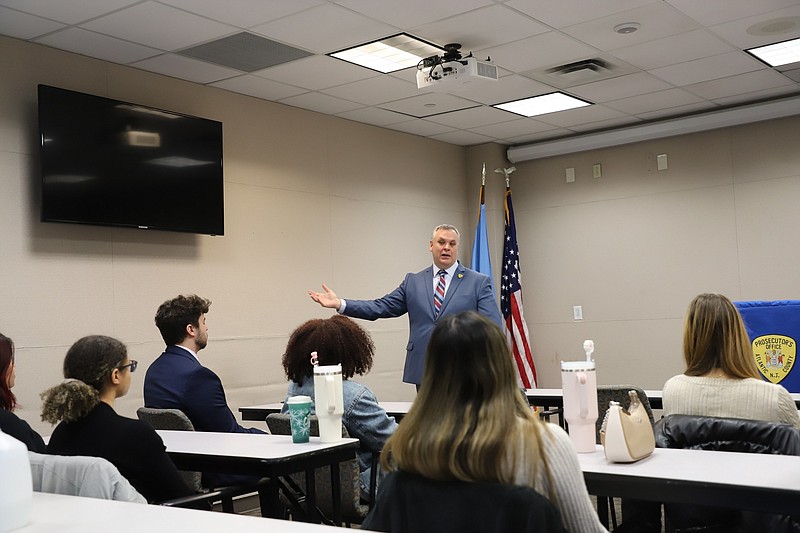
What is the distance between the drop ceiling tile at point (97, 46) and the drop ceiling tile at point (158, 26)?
0.08 metres

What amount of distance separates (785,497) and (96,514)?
1.57 m

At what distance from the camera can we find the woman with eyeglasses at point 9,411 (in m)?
2.92

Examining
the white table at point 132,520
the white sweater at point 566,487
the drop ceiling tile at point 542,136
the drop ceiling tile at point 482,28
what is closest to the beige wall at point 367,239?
the drop ceiling tile at point 542,136

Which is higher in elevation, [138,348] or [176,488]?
[138,348]

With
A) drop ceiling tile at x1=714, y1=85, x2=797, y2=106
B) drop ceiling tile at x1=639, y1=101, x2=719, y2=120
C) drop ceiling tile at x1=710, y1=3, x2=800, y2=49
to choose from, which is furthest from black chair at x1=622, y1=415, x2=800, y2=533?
drop ceiling tile at x1=639, y1=101, x2=719, y2=120

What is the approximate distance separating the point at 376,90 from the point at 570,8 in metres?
1.92

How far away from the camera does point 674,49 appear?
219 inches

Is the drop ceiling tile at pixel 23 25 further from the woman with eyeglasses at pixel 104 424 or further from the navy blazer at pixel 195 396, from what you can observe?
the woman with eyeglasses at pixel 104 424

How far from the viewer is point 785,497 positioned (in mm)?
1894

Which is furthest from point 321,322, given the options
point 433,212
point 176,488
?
point 433,212

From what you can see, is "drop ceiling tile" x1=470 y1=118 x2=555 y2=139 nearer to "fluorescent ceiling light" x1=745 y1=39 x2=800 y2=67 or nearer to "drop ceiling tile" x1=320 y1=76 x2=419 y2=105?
"drop ceiling tile" x1=320 y1=76 x2=419 y2=105

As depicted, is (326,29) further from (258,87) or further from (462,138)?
(462,138)

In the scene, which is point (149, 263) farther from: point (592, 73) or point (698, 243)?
point (698, 243)

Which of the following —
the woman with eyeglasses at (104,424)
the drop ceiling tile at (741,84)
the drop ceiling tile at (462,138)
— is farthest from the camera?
the drop ceiling tile at (462,138)
